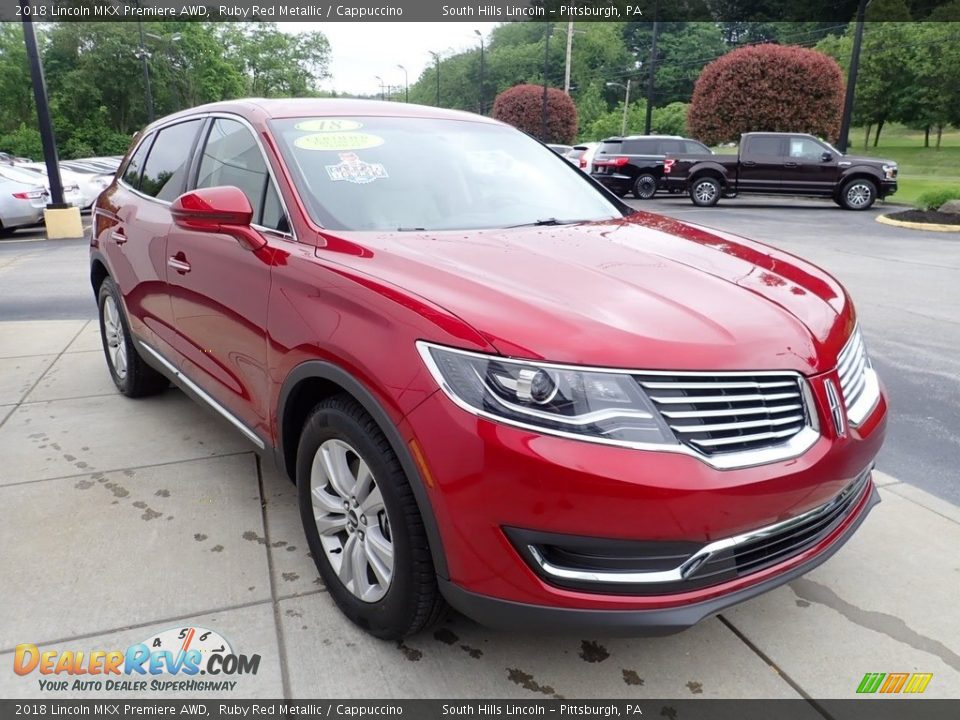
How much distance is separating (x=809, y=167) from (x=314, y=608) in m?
18.8

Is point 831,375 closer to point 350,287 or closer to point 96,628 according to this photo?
point 350,287

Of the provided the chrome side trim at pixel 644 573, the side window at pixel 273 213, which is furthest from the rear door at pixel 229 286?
the chrome side trim at pixel 644 573

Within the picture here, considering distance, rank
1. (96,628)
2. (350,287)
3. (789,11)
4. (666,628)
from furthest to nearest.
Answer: (789,11), (96,628), (350,287), (666,628)

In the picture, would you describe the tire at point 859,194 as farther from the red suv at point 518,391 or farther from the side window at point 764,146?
the red suv at point 518,391

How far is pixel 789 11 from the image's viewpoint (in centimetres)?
7156

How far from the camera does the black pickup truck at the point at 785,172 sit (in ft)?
58.7

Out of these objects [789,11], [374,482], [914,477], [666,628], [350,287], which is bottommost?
[914,477]

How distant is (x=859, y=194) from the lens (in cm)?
1798

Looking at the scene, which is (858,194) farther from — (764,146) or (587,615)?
(587,615)

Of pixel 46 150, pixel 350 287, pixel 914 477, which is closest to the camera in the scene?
pixel 350 287

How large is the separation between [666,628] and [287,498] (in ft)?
6.70

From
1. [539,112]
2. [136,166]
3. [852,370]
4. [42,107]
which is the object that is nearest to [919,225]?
[852,370]

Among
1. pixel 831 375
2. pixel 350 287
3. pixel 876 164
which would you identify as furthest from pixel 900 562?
pixel 876 164

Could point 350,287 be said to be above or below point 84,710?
above
